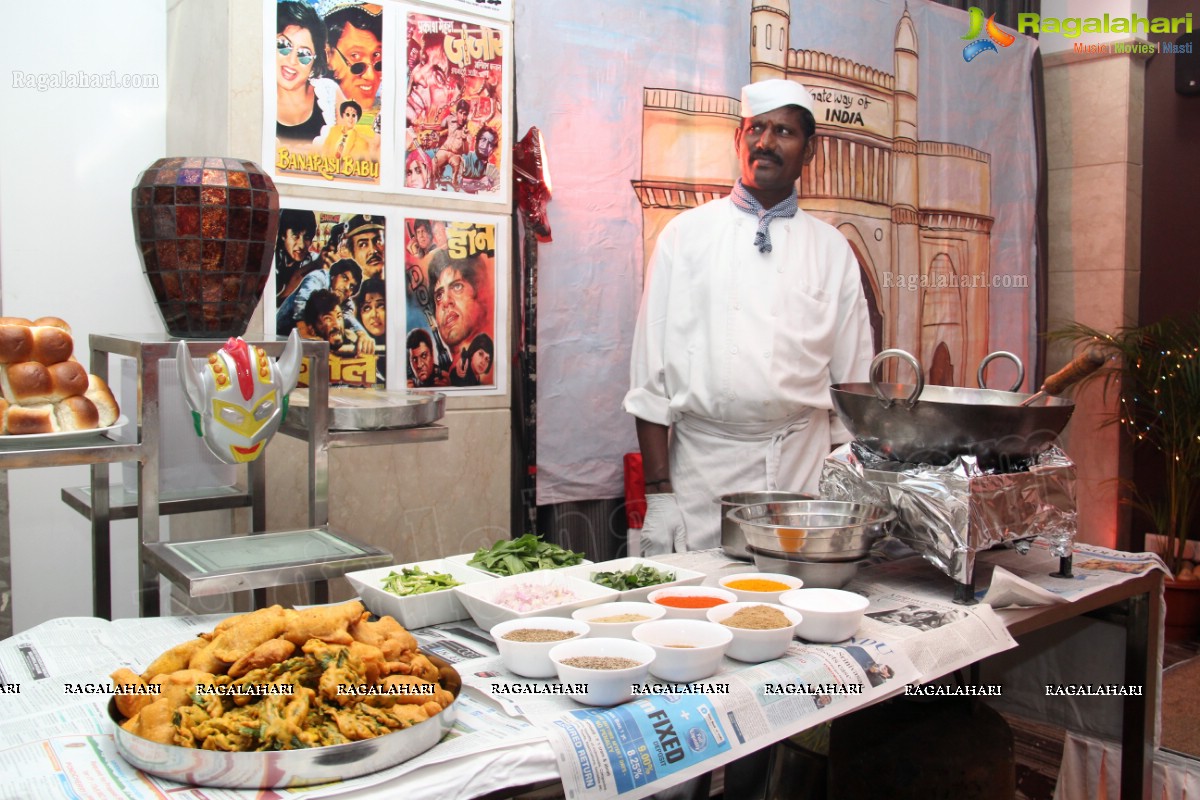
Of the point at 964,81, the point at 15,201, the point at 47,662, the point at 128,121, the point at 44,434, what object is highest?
the point at 964,81

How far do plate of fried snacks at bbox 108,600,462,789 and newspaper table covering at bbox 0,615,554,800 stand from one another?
2 cm

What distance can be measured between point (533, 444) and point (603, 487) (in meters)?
0.32

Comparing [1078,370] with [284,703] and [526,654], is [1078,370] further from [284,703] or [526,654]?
[284,703]

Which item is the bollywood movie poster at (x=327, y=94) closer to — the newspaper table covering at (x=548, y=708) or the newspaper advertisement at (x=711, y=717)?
the newspaper table covering at (x=548, y=708)

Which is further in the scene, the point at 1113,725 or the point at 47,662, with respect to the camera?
the point at 1113,725

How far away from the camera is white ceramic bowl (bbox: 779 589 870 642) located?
67.1 inches

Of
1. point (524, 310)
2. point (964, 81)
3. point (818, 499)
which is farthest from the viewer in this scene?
point (964, 81)

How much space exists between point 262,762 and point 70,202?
1.93m

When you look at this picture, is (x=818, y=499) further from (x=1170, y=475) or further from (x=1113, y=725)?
(x=1170, y=475)

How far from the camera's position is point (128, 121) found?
2.65m

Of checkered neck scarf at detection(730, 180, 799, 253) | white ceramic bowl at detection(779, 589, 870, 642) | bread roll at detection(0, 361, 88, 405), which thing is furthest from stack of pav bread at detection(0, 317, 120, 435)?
checkered neck scarf at detection(730, 180, 799, 253)

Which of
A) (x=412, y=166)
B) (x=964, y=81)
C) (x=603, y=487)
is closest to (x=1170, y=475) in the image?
(x=964, y=81)

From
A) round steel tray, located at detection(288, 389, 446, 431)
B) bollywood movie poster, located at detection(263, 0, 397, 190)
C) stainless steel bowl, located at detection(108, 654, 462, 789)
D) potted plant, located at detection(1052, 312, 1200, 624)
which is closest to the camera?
stainless steel bowl, located at detection(108, 654, 462, 789)

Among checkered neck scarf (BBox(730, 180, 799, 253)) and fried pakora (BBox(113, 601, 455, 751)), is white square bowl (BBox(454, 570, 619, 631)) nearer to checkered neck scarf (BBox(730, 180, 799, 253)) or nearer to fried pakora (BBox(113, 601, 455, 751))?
fried pakora (BBox(113, 601, 455, 751))
